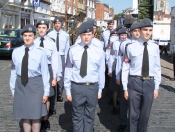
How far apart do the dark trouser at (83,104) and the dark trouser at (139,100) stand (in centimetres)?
56

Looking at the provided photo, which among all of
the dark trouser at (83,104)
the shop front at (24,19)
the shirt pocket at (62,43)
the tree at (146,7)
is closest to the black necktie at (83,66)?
the dark trouser at (83,104)

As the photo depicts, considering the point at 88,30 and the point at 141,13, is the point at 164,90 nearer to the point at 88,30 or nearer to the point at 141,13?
the point at 141,13

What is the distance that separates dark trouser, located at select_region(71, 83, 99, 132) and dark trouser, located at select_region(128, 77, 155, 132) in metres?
0.56

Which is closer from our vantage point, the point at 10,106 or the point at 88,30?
the point at 88,30

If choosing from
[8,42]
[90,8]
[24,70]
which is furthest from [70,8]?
[24,70]

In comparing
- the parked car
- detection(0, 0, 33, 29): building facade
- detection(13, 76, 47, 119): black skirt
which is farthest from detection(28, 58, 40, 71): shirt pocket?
detection(0, 0, 33, 29): building facade

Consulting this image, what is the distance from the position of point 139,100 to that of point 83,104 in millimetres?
876

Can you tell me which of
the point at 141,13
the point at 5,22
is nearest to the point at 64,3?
the point at 5,22

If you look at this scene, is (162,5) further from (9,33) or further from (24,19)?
(9,33)

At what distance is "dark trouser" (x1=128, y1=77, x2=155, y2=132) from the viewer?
4727 millimetres

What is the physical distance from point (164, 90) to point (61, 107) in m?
4.37

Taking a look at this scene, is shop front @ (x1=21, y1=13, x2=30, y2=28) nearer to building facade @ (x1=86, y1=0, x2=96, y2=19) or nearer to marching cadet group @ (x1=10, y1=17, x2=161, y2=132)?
marching cadet group @ (x1=10, y1=17, x2=161, y2=132)

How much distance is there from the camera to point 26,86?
4570mm

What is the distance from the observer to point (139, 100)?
483cm
